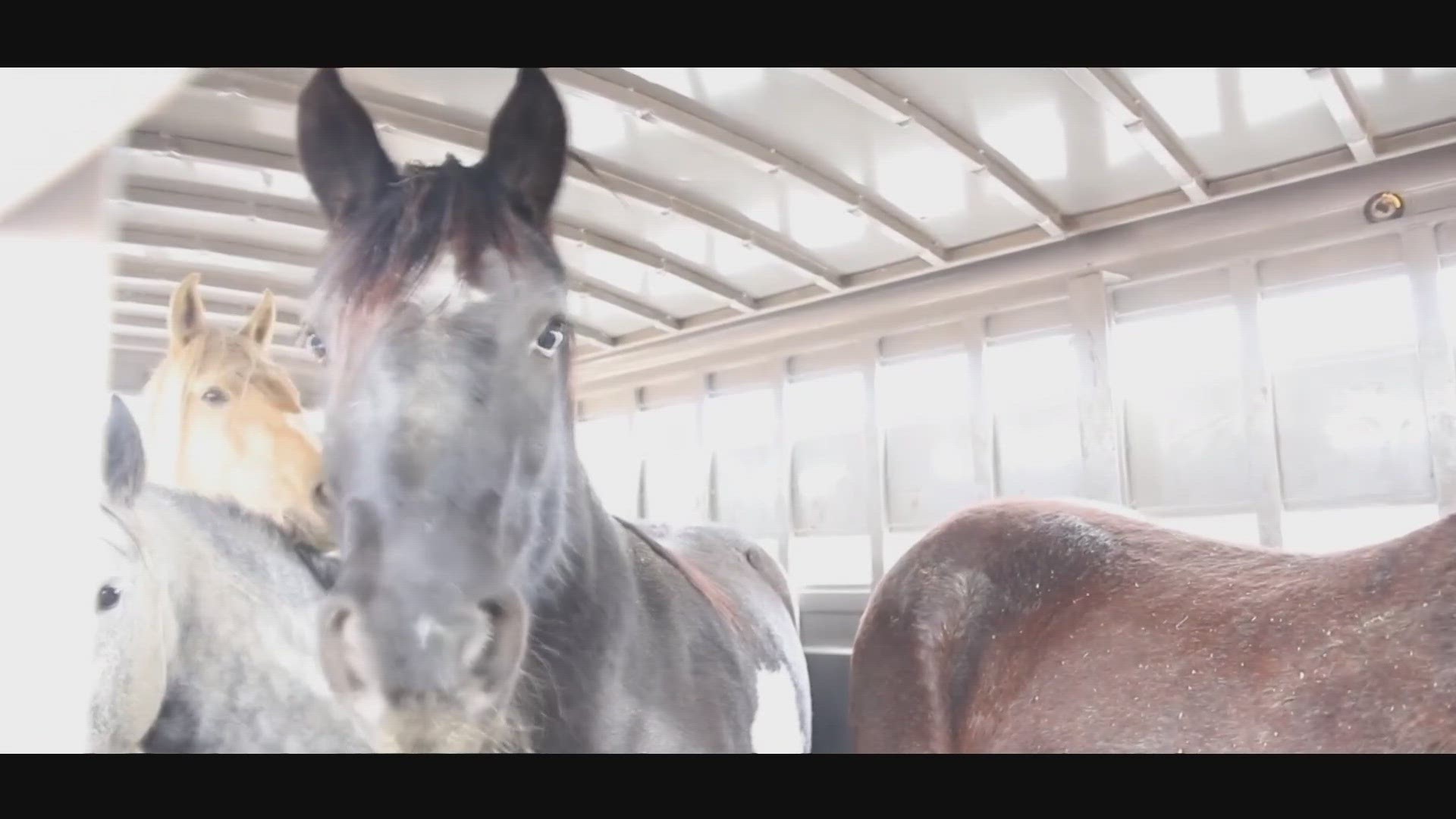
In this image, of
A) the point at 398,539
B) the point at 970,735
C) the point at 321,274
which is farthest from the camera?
the point at 970,735

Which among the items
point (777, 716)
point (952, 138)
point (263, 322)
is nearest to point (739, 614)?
point (777, 716)

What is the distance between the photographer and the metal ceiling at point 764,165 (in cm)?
117

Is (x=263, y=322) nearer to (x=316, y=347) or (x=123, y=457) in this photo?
(x=316, y=347)

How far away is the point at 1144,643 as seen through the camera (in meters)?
1.26

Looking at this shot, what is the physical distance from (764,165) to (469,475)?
0.94 meters

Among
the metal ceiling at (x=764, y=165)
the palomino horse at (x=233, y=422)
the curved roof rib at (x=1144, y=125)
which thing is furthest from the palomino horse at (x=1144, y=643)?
the palomino horse at (x=233, y=422)

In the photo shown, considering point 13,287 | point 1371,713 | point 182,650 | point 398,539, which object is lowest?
point 1371,713

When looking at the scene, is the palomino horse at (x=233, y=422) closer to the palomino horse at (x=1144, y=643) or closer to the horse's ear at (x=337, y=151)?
the horse's ear at (x=337, y=151)

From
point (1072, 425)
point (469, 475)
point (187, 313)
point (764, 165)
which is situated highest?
point (764, 165)

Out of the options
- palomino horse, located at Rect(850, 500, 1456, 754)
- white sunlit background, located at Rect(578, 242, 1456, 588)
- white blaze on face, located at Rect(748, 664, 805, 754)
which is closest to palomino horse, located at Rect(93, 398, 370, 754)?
white blaze on face, located at Rect(748, 664, 805, 754)
